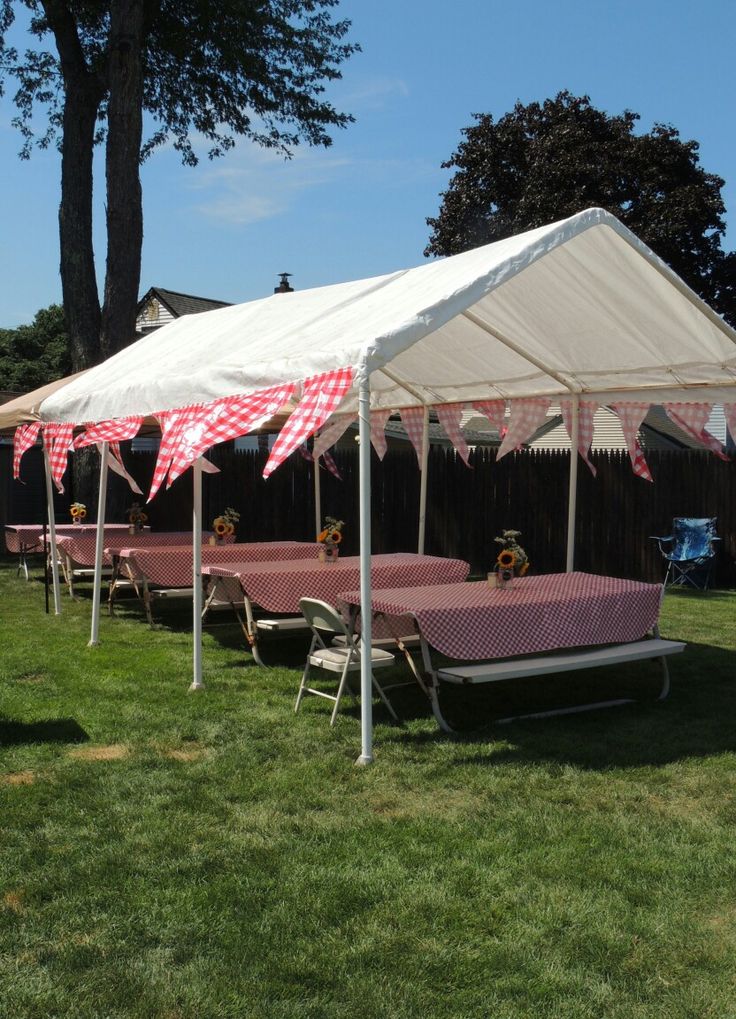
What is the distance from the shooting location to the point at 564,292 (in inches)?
281

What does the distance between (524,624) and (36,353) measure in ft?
146

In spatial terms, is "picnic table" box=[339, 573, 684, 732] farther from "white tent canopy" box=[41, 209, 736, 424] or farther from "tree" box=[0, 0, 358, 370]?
"tree" box=[0, 0, 358, 370]

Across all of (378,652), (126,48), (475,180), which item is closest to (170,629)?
(378,652)

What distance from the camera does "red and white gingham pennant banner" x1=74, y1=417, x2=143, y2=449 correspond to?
786cm

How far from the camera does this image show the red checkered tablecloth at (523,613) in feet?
19.8

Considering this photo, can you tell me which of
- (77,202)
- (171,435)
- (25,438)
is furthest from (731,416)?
(77,202)

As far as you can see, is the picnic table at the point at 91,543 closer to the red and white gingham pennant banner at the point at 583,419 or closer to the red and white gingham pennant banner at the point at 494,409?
the red and white gingham pennant banner at the point at 494,409

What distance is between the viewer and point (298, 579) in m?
8.30

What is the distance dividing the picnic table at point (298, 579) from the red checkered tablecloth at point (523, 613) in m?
1.33

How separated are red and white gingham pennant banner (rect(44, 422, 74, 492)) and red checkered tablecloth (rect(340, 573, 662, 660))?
→ 12.8 ft

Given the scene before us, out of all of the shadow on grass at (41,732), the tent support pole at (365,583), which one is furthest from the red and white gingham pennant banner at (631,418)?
the shadow on grass at (41,732)

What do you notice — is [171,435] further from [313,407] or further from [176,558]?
[176,558]

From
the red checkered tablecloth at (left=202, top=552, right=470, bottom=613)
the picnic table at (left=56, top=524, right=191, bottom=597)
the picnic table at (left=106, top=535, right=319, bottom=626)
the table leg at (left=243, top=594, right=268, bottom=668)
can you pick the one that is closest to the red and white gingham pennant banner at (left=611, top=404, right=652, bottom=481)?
the red checkered tablecloth at (left=202, top=552, right=470, bottom=613)

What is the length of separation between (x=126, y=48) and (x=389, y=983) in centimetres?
1594
